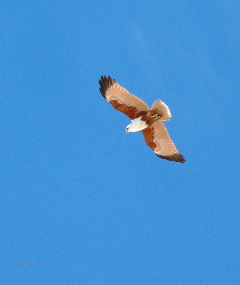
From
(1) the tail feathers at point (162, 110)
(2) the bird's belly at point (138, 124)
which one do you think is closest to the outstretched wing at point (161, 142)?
(2) the bird's belly at point (138, 124)

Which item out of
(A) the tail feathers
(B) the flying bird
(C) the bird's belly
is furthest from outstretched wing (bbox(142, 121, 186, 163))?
(A) the tail feathers

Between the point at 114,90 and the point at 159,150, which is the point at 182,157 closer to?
the point at 159,150

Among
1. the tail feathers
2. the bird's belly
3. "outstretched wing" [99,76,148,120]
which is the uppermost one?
"outstretched wing" [99,76,148,120]

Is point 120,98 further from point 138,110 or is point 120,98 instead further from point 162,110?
point 162,110

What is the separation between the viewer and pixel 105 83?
15852mm

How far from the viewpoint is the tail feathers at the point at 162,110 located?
15.4m

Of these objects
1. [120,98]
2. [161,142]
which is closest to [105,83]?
[120,98]

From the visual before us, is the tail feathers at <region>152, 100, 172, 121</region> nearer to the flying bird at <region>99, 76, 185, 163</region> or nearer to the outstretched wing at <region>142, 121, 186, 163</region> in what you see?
the flying bird at <region>99, 76, 185, 163</region>

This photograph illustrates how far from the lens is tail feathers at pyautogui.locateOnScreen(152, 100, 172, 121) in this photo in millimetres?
15406

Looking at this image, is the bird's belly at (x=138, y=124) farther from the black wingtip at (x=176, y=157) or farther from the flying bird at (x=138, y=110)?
the black wingtip at (x=176, y=157)

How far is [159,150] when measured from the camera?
16.7 m

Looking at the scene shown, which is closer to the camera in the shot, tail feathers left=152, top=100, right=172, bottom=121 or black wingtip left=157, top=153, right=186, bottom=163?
tail feathers left=152, top=100, right=172, bottom=121

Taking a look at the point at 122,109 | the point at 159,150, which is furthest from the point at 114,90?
the point at 159,150

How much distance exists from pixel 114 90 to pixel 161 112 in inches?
46.6
